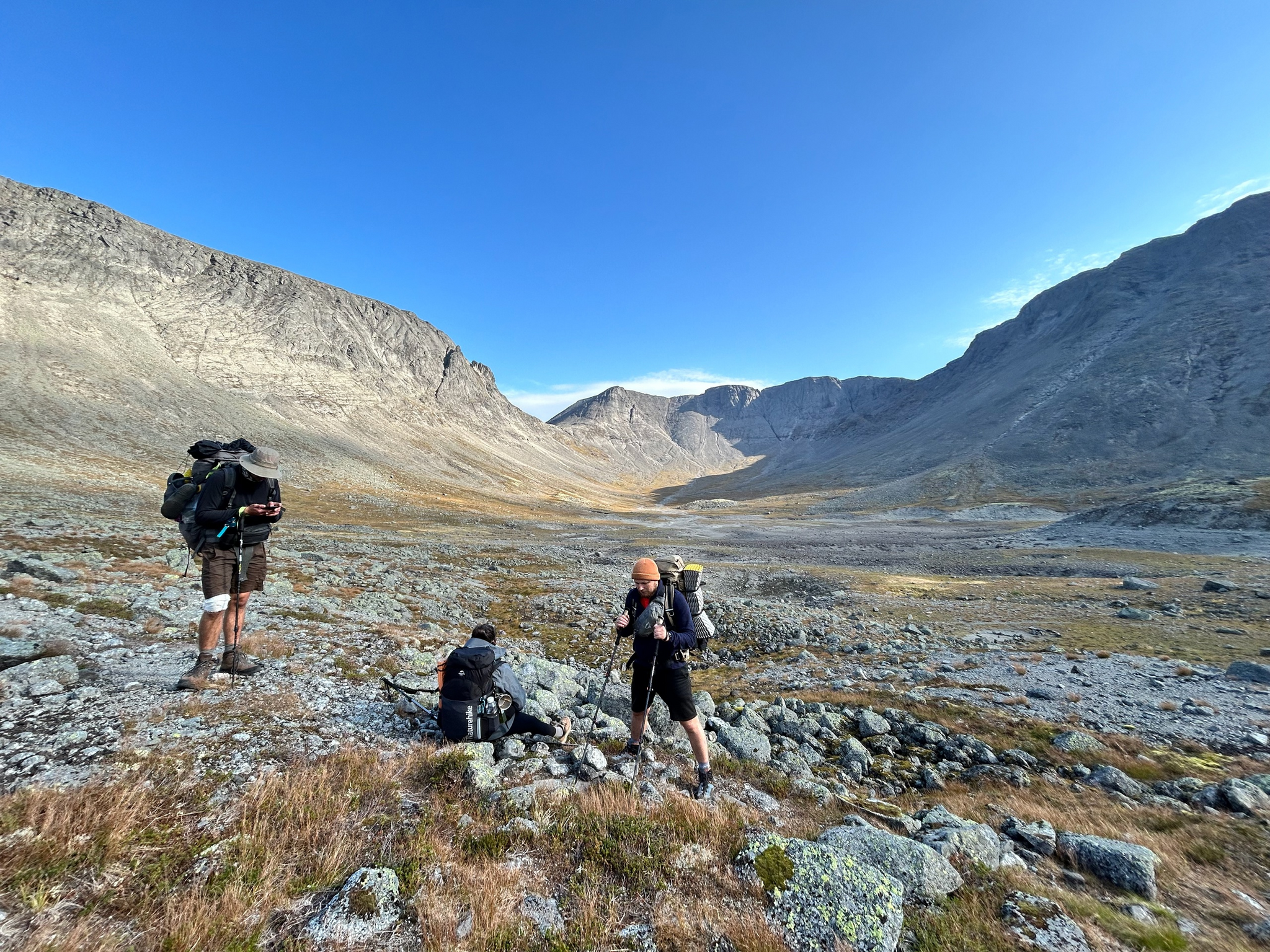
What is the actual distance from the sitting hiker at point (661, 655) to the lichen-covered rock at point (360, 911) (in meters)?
3.53

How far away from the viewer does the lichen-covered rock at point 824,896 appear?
3.71 m

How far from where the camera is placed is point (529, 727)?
705 centimetres

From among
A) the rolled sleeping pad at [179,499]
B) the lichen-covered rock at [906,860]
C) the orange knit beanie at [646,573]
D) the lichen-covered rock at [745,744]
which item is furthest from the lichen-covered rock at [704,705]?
the rolled sleeping pad at [179,499]

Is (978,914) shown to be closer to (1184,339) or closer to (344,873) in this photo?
(344,873)

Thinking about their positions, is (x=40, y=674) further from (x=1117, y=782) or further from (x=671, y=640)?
(x=1117, y=782)

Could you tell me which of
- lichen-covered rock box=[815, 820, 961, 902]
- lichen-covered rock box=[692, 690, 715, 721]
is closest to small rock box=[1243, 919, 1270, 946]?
lichen-covered rock box=[815, 820, 961, 902]

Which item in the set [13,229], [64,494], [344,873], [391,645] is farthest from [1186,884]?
[13,229]

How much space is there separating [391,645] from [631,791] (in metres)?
8.08

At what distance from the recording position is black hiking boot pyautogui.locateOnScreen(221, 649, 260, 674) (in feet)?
24.7

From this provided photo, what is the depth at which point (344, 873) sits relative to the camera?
391 centimetres

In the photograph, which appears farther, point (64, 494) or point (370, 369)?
point (370, 369)

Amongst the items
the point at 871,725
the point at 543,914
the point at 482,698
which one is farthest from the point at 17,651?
the point at 871,725

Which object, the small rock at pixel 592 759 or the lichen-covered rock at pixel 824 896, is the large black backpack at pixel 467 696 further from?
the lichen-covered rock at pixel 824 896

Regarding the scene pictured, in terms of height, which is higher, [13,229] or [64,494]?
[13,229]
